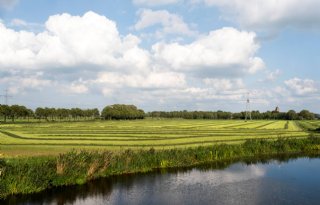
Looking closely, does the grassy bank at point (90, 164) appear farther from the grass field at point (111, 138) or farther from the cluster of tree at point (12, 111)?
the cluster of tree at point (12, 111)

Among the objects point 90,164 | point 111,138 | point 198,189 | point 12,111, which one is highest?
point 12,111

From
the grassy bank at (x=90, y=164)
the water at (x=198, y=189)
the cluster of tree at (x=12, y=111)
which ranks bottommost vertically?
the water at (x=198, y=189)

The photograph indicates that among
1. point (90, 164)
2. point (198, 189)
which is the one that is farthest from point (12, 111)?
point (198, 189)

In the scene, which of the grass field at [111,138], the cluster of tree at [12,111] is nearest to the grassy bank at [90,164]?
the grass field at [111,138]

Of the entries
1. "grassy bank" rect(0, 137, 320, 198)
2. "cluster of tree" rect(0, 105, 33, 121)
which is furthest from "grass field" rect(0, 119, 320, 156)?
"cluster of tree" rect(0, 105, 33, 121)

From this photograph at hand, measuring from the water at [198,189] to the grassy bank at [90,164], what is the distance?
1136mm

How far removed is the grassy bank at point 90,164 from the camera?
3081 centimetres

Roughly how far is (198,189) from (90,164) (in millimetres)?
10956

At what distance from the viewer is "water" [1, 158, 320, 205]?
29.9 metres

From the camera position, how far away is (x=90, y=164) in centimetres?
3641

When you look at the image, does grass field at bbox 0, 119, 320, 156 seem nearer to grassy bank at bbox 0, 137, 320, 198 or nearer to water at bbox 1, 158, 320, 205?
grassy bank at bbox 0, 137, 320, 198

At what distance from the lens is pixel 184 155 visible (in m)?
46.9

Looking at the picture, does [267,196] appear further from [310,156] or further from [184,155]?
[310,156]

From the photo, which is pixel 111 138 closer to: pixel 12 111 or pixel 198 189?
pixel 198 189
